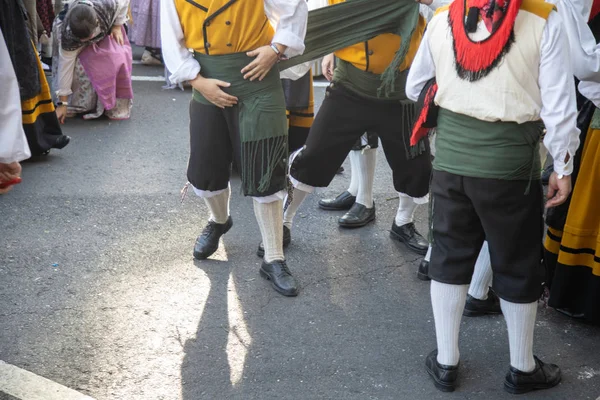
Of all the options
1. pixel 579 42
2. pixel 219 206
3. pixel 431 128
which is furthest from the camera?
pixel 219 206

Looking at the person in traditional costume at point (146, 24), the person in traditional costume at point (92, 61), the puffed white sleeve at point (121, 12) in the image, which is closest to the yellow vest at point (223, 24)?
the person in traditional costume at point (92, 61)

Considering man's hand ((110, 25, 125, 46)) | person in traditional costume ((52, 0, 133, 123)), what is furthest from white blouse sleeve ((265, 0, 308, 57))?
man's hand ((110, 25, 125, 46))

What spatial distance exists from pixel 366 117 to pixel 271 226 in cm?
76

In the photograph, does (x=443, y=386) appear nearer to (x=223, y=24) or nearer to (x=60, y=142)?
(x=223, y=24)

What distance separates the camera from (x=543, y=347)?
3670 mm

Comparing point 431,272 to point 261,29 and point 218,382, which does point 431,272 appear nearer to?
point 218,382

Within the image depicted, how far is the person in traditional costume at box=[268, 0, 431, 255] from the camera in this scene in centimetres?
415

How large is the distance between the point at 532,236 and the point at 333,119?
1494mm

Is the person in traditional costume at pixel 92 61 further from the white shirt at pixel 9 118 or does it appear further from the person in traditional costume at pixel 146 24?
the white shirt at pixel 9 118

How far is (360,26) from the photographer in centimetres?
411

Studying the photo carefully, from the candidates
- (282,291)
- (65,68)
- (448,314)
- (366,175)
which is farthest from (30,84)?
(448,314)

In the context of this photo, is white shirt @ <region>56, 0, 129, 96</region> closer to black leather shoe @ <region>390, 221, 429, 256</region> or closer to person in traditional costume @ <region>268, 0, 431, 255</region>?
person in traditional costume @ <region>268, 0, 431, 255</region>

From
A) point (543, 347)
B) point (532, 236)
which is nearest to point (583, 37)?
point (532, 236)

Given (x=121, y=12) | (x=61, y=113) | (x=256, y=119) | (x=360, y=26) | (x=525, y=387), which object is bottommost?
(x=61, y=113)
